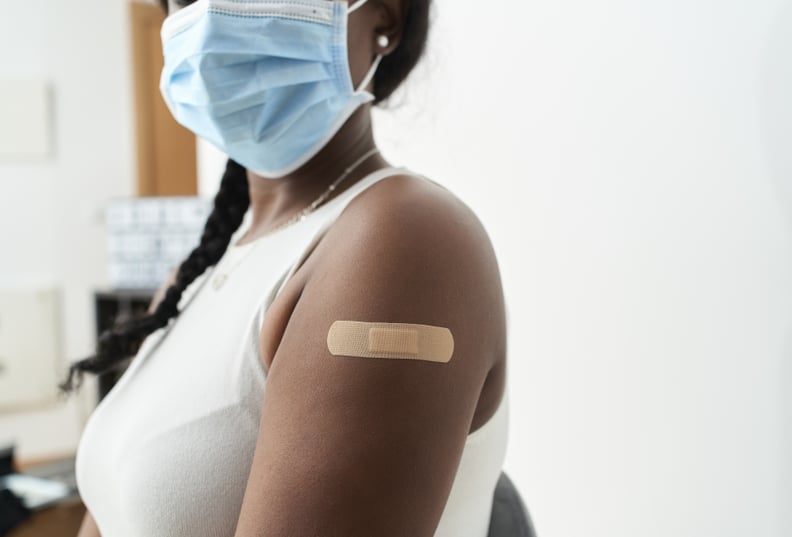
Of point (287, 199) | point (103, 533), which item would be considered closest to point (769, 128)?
point (287, 199)

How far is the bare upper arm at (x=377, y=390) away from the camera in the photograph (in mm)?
504

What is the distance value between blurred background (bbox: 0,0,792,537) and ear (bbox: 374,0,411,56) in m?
0.15

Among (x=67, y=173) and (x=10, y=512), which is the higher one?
(x=67, y=173)

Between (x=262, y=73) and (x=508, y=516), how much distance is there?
21.8 inches

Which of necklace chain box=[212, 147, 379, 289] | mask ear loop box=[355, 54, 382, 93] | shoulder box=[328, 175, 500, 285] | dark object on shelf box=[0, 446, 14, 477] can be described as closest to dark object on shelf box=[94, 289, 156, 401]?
dark object on shelf box=[0, 446, 14, 477]

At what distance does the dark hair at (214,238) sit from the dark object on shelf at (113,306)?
1.52 m

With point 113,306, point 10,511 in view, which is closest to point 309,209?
point 10,511

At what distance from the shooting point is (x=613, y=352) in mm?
831

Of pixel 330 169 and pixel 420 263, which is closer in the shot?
pixel 420 263

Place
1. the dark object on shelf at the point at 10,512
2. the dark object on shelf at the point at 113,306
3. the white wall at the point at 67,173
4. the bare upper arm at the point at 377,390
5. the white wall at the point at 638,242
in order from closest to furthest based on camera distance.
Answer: the bare upper arm at the point at 377,390 → the white wall at the point at 638,242 → the dark object on shelf at the point at 10,512 → the dark object on shelf at the point at 113,306 → the white wall at the point at 67,173

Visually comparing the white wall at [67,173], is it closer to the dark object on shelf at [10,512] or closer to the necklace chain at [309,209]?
the dark object on shelf at [10,512]

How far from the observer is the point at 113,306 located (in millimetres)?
2863

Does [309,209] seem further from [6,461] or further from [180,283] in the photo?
[6,461]

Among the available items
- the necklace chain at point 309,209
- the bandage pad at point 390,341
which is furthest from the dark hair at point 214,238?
the bandage pad at point 390,341
